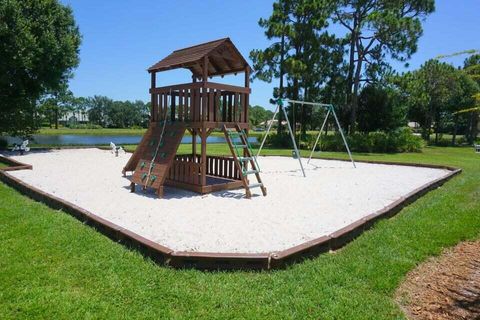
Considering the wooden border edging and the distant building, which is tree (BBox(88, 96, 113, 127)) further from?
the wooden border edging

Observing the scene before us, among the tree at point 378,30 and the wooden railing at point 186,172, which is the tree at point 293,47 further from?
the wooden railing at point 186,172

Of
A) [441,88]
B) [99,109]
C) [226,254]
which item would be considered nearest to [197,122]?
[226,254]

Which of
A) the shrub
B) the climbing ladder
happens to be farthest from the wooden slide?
the shrub

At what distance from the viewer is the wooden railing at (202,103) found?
25.5 ft

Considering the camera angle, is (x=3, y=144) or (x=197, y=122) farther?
(x=3, y=144)

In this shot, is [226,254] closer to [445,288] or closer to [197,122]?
[445,288]

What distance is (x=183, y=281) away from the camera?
3.37 m

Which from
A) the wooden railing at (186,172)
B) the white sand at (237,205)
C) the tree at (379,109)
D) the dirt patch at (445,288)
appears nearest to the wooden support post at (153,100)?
the wooden railing at (186,172)

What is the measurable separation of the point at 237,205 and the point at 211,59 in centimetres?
454

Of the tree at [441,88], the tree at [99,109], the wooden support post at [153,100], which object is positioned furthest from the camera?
the tree at [99,109]

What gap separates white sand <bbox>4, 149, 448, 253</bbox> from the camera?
15.4 ft

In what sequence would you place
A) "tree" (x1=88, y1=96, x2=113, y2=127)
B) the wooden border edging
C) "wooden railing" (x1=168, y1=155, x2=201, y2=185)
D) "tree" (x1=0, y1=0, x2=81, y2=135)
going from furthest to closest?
1. "tree" (x1=88, y1=96, x2=113, y2=127)
2. "tree" (x1=0, y1=0, x2=81, y2=135)
3. "wooden railing" (x1=168, y1=155, x2=201, y2=185)
4. the wooden border edging

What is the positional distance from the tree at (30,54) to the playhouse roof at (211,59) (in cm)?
898

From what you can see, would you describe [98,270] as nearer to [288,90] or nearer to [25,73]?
[25,73]
